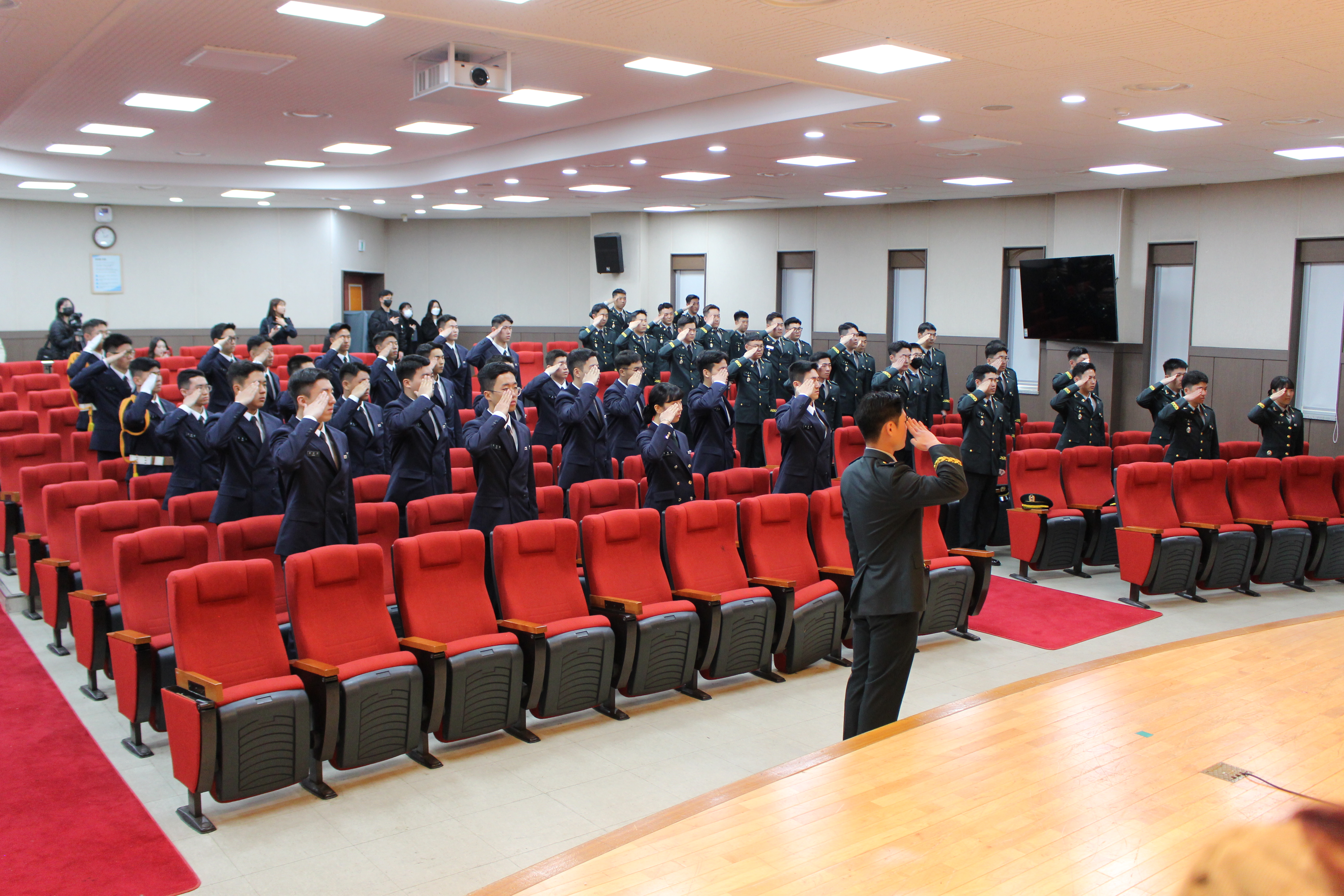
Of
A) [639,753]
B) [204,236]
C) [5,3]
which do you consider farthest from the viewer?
[204,236]

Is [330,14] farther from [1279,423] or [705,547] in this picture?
[1279,423]

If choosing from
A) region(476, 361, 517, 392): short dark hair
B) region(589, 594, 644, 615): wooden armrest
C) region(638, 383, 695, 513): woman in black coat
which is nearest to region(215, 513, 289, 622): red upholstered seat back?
region(476, 361, 517, 392): short dark hair

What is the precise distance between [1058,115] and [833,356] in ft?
15.4

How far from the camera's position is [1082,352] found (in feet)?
37.8

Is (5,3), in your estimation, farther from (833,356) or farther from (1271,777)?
(833,356)

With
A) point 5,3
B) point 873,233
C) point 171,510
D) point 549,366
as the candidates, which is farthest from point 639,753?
point 873,233

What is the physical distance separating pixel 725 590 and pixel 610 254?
13.9 meters

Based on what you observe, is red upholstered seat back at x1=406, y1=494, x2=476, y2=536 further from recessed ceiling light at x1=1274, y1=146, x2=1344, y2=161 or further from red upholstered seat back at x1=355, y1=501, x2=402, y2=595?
recessed ceiling light at x1=1274, y1=146, x2=1344, y2=161

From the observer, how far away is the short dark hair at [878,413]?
434 cm

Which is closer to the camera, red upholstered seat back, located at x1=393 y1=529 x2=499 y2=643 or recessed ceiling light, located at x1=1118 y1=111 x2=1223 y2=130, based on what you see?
red upholstered seat back, located at x1=393 y1=529 x2=499 y2=643

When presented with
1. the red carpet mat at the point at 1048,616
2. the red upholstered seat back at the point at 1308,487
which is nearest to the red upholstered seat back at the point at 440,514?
the red carpet mat at the point at 1048,616

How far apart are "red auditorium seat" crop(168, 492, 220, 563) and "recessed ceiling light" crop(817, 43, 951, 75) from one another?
481 cm

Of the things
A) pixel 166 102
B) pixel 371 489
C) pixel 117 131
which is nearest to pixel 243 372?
pixel 371 489

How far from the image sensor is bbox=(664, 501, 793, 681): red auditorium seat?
5.90 m
